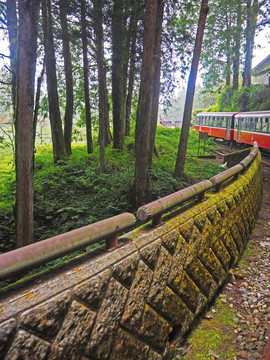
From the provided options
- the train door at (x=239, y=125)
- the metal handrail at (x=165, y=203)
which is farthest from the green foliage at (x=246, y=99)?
the metal handrail at (x=165, y=203)

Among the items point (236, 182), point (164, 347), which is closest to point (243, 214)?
point (236, 182)

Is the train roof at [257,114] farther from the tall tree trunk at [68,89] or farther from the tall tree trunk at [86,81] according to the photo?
the tall tree trunk at [68,89]

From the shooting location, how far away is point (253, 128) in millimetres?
17562

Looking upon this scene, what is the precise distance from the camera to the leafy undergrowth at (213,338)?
3.14 metres

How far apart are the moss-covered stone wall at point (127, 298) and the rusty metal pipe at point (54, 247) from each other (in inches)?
7.7

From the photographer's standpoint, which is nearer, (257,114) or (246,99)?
(257,114)

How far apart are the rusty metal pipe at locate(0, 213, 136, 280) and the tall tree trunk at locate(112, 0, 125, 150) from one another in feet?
34.8

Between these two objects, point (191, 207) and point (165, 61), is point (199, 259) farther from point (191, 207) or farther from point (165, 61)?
point (165, 61)

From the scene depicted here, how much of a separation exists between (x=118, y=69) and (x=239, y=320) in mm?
11687

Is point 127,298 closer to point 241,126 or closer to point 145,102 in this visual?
point 145,102

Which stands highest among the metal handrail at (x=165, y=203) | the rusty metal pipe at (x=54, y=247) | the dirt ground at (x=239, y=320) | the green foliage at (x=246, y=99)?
the green foliage at (x=246, y=99)

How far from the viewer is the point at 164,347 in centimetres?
290

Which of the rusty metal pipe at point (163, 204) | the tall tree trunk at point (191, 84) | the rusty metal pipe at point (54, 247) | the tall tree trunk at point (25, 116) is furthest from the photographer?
the tall tree trunk at point (191, 84)

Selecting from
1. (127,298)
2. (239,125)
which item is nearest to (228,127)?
(239,125)
